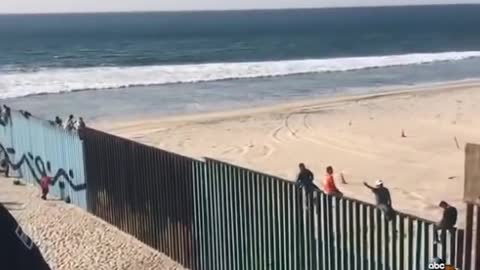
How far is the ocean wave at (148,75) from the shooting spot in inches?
1817

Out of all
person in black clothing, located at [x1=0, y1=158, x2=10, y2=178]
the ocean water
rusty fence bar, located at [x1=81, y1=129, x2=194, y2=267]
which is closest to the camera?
rusty fence bar, located at [x1=81, y1=129, x2=194, y2=267]

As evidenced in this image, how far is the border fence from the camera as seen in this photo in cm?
718

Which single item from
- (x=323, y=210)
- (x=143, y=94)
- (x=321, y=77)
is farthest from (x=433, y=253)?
(x=321, y=77)

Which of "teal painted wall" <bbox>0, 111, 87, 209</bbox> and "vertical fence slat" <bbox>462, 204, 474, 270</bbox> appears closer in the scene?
"vertical fence slat" <bbox>462, 204, 474, 270</bbox>

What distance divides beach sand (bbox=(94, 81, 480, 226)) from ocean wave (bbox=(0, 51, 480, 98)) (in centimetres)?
1744

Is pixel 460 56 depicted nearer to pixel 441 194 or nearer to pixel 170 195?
pixel 441 194

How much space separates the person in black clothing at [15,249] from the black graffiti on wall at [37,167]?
11630mm

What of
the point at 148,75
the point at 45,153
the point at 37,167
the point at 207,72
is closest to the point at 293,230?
the point at 45,153

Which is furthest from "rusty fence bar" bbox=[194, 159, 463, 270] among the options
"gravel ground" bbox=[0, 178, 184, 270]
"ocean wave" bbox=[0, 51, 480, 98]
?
"ocean wave" bbox=[0, 51, 480, 98]

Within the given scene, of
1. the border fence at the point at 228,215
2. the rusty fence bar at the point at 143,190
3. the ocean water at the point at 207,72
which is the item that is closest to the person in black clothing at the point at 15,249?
the border fence at the point at 228,215

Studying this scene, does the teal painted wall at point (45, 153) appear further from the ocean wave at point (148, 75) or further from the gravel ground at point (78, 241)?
the ocean wave at point (148, 75)

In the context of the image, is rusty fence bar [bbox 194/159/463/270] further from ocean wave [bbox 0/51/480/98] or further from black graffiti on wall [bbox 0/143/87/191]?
ocean wave [bbox 0/51/480/98]

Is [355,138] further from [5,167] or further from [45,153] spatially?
[45,153]

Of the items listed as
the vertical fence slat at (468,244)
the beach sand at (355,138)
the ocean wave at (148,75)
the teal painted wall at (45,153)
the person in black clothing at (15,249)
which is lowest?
the ocean wave at (148,75)
